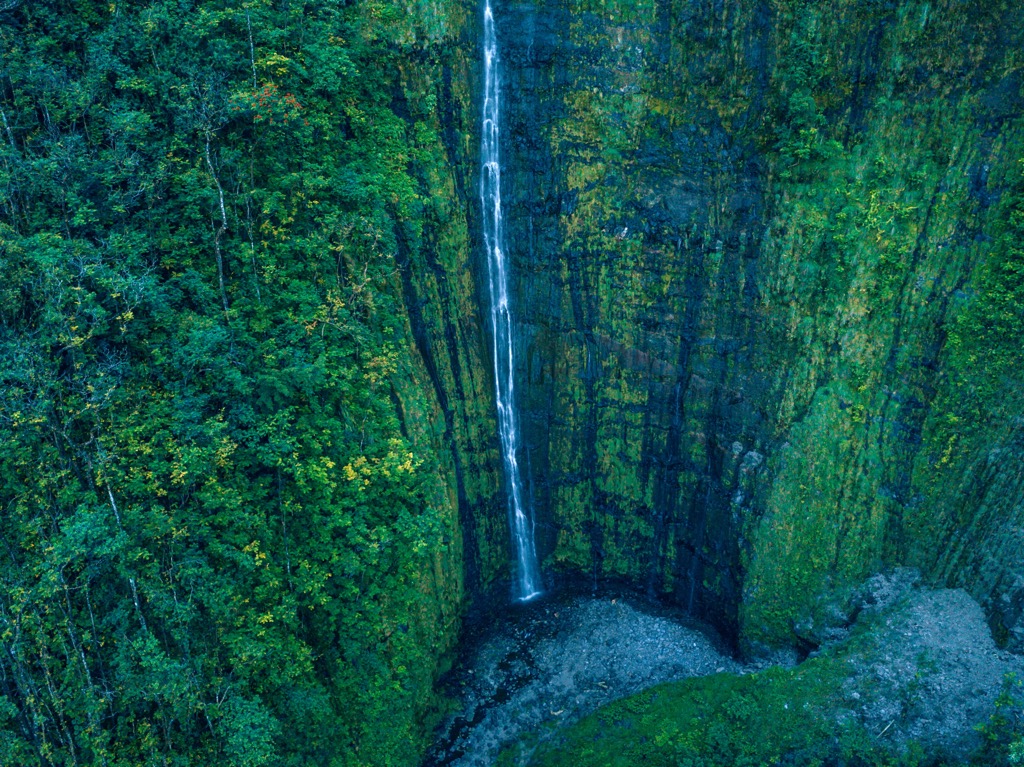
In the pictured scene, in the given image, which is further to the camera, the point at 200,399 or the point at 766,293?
the point at 766,293

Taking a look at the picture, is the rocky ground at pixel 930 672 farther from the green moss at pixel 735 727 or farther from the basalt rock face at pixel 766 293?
the basalt rock face at pixel 766 293

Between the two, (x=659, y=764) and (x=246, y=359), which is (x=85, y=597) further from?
(x=659, y=764)

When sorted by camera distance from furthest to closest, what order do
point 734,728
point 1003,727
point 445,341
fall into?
point 445,341, point 734,728, point 1003,727

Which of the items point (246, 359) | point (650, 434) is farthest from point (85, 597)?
point (650, 434)

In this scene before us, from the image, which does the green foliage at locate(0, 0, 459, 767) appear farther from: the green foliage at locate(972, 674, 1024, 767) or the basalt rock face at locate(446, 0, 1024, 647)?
the green foliage at locate(972, 674, 1024, 767)

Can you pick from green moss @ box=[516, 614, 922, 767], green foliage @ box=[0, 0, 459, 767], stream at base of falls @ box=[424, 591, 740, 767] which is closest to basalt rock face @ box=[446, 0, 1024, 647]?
stream at base of falls @ box=[424, 591, 740, 767]

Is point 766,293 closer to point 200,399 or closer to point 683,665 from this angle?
point 683,665

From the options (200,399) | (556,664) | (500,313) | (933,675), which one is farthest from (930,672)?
(200,399)
